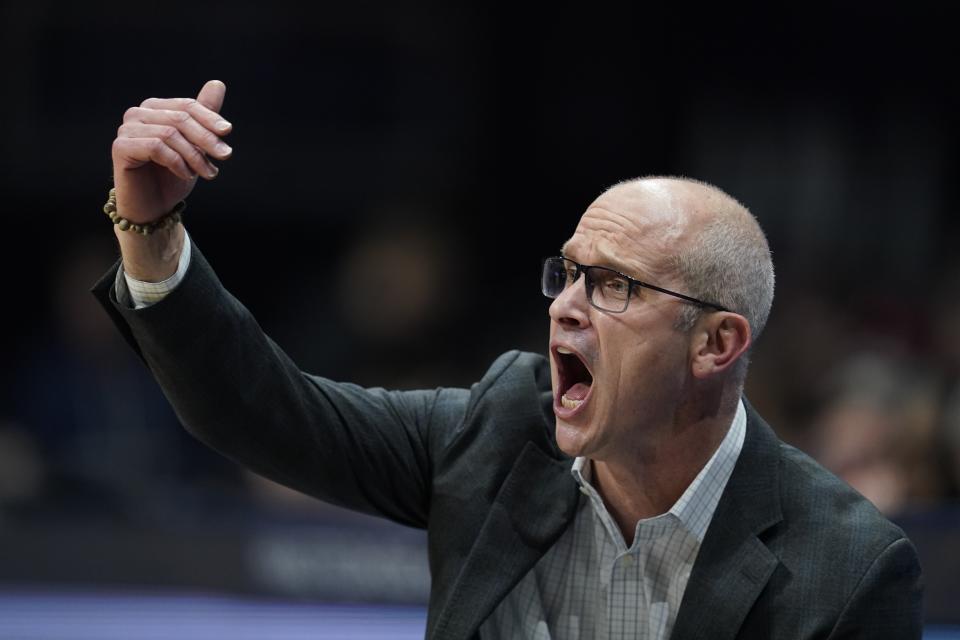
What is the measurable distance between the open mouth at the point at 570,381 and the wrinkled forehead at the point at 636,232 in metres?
0.18

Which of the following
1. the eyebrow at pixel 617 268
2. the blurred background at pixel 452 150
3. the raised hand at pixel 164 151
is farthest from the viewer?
the blurred background at pixel 452 150

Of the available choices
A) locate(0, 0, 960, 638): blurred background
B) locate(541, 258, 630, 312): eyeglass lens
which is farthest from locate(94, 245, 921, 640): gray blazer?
locate(0, 0, 960, 638): blurred background

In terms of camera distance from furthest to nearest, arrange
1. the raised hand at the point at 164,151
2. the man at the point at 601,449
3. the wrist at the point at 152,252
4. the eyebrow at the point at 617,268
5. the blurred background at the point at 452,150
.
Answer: the blurred background at the point at 452,150 < the eyebrow at the point at 617,268 < the man at the point at 601,449 < the wrist at the point at 152,252 < the raised hand at the point at 164,151

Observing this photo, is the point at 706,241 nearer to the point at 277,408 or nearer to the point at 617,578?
the point at 617,578

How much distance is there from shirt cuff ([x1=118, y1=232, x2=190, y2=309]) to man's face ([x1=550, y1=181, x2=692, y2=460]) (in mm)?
650

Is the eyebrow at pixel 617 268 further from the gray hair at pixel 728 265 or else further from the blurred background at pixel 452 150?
the blurred background at pixel 452 150

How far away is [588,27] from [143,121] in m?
5.41

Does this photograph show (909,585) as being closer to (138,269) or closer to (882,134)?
(138,269)

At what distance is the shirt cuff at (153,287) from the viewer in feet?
7.07

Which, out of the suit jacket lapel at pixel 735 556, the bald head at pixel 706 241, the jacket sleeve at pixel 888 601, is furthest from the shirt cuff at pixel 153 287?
the jacket sleeve at pixel 888 601

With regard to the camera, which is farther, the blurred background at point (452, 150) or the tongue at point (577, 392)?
the blurred background at point (452, 150)

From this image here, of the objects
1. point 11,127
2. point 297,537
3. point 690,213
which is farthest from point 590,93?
point 690,213

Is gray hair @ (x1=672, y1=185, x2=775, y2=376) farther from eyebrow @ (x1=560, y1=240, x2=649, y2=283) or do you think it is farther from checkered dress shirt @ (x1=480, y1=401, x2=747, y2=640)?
checkered dress shirt @ (x1=480, y1=401, x2=747, y2=640)

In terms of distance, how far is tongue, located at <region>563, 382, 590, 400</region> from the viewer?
7.93 ft
